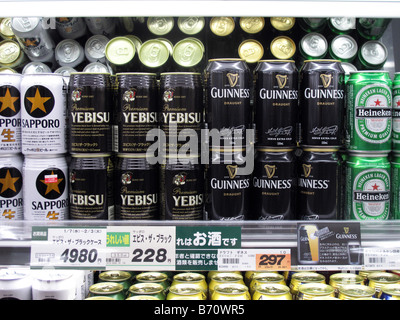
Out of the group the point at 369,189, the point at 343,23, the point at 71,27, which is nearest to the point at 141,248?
the point at 369,189

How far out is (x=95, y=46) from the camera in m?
1.65

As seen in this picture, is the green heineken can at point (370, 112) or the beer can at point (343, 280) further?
the beer can at point (343, 280)

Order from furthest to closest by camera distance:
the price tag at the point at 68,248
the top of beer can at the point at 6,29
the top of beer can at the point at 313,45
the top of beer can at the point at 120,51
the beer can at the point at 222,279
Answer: the top of beer can at the point at 6,29 → the top of beer can at the point at 313,45 → the top of beer can at the point at 120,51 → the beer can at the point at 222,279 → the price tag at the point at 68,248

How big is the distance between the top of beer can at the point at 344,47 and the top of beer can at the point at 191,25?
0.49 meters

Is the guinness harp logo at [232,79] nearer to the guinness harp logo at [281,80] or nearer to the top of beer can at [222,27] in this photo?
the guinness harp logo at [281,80]

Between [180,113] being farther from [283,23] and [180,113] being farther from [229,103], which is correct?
[283,23]

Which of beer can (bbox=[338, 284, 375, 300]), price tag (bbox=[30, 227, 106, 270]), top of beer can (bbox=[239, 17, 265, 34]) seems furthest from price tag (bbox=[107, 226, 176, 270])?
top of beer can (bbox=[239, 17, 265, 34])

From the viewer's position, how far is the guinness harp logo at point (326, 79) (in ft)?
3.46

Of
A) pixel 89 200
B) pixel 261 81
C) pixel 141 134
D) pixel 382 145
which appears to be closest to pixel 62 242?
pixel 89 200

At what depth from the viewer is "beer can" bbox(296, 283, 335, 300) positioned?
Answer: 1.05 m

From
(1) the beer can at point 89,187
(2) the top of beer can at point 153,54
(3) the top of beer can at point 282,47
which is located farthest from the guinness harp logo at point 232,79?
(3) the top of beer can at point 282,47

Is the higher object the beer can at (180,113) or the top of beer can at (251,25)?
the top of beer can at (251,25)

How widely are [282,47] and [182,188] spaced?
790mm

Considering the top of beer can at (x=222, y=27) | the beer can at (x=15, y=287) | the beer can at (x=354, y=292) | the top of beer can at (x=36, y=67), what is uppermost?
the top of beer can at (x=222, y=27)
